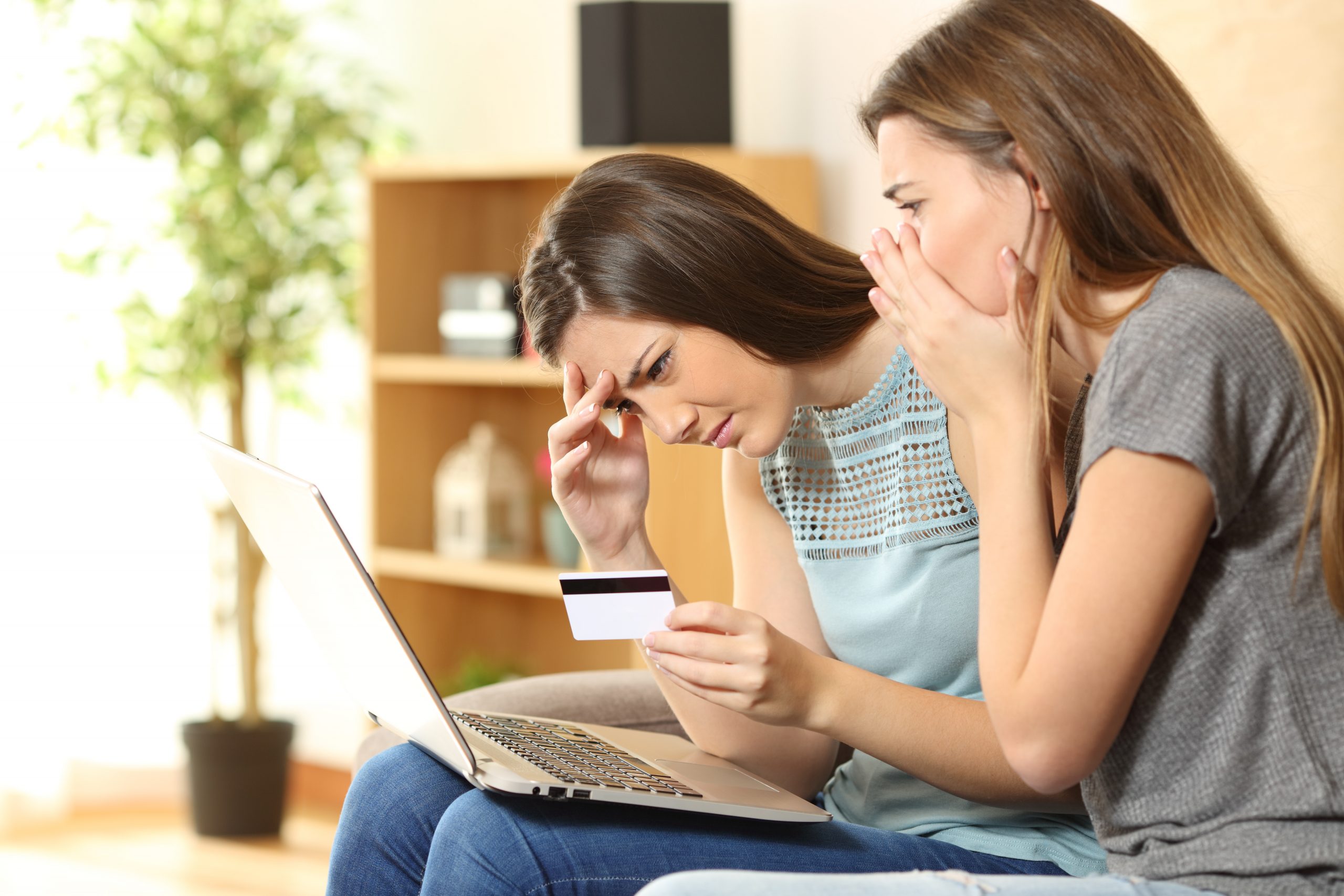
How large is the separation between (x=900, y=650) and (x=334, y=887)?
53 centimetres

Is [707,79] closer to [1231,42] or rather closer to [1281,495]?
[1231,42]

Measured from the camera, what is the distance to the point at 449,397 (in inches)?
120

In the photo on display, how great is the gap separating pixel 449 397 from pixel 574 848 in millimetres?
2105

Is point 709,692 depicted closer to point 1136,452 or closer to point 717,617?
point 717,617

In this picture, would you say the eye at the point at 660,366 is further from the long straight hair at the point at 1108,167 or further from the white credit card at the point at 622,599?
the long straight hair at the point at 1108,167

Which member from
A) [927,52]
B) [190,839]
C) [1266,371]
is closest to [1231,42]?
[927,52]

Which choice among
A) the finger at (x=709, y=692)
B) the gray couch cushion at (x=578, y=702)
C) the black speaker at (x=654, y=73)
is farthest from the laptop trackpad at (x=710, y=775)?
the black speaker at (x=654, y=73)

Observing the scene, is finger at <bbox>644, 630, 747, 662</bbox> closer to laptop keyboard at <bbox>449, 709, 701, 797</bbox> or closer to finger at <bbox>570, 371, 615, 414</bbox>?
laptop keyboard at <bbox>449, 709, 701, 797</bbox>

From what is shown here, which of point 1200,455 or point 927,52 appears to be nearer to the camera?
point 1200,455

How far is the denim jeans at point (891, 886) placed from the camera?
854 mm

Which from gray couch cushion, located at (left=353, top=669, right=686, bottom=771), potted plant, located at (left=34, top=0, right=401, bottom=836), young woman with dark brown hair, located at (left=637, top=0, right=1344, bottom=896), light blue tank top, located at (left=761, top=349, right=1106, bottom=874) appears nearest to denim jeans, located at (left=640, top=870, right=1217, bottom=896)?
young woman with dark brown hair, located at (left=637, top=0, right=1344, bottom=896)

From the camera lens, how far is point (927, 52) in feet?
3.38

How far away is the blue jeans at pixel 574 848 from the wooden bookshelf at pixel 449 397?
1.45 meters

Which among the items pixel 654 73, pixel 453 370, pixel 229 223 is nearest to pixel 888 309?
pixel 654 73
